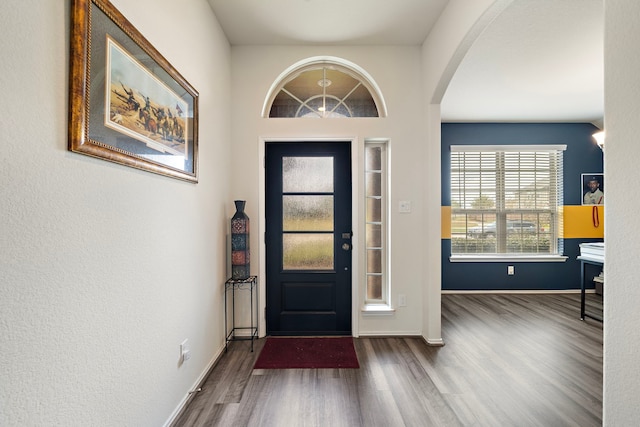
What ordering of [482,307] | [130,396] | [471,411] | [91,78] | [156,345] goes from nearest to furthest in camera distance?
[91,78]
[130,396]
[156,345]
[471,411]
[482,307]

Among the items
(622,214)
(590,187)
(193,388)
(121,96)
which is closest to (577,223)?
(590,187)

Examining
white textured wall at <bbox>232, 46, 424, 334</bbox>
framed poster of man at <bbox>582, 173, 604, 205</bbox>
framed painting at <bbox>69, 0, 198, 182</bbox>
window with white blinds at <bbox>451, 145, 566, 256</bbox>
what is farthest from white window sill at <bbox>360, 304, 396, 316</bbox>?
framed poster of man at <bbox>582, 173, 604, 205</bbox>

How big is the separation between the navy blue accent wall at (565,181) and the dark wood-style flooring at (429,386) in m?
1.60

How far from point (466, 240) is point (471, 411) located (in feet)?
11.1

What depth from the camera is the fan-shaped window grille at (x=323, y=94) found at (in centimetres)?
306

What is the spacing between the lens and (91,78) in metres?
1.11

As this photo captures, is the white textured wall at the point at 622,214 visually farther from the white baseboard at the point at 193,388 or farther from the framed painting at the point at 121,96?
the white baseboard at the point at 193,388

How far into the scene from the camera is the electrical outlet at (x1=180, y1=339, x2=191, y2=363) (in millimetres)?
1871

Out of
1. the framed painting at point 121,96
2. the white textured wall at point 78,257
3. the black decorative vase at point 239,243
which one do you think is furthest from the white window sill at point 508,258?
the framed painting at point 121,96

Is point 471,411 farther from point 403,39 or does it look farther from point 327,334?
point 403,39

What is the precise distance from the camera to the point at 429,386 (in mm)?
2109

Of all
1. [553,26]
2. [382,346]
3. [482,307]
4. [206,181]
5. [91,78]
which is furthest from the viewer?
[482,307]

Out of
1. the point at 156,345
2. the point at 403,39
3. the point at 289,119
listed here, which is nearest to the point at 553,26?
the point at 403,39

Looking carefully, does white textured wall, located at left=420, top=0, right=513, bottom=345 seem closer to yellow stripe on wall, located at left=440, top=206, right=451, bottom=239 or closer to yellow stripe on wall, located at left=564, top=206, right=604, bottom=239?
yellow stripe on wall, located at left=440, top=206, right=451, bottom=239
